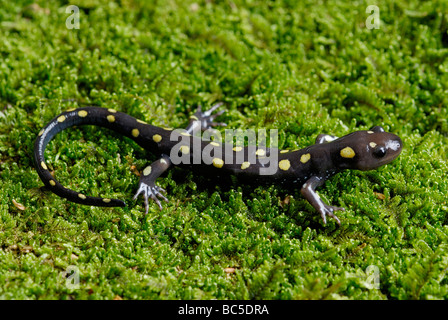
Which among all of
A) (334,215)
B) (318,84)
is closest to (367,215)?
(334,215)

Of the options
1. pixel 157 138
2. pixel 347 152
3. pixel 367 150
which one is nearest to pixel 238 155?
pixel 157 138

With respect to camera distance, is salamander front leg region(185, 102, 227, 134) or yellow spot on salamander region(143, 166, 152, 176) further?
salamander front leg region(185, 102, 227, 134)

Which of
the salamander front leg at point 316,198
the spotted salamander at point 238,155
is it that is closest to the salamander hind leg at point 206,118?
the spotted salamander at point 238,155

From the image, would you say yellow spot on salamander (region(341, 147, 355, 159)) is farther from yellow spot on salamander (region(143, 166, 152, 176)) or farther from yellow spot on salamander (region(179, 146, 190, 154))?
yellow spot on salamander (region(143, 166, 152, 176))

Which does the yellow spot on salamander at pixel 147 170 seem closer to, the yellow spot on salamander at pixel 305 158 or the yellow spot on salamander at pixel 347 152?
the yellow spot on salamander at pixel 305 158

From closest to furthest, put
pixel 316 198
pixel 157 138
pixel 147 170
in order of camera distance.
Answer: pixel 316 198, pixel 147 170, pixel 157 138

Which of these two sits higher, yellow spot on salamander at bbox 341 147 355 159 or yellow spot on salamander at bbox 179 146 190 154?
yellow spot on salamander at bbox 179 146 190 154

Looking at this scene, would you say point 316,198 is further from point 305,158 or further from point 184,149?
point 184,149

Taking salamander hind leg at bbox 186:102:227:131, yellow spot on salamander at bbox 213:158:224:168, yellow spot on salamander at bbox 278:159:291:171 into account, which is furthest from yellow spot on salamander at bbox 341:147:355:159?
salamander hind leg at bbox 186:102:227:131
